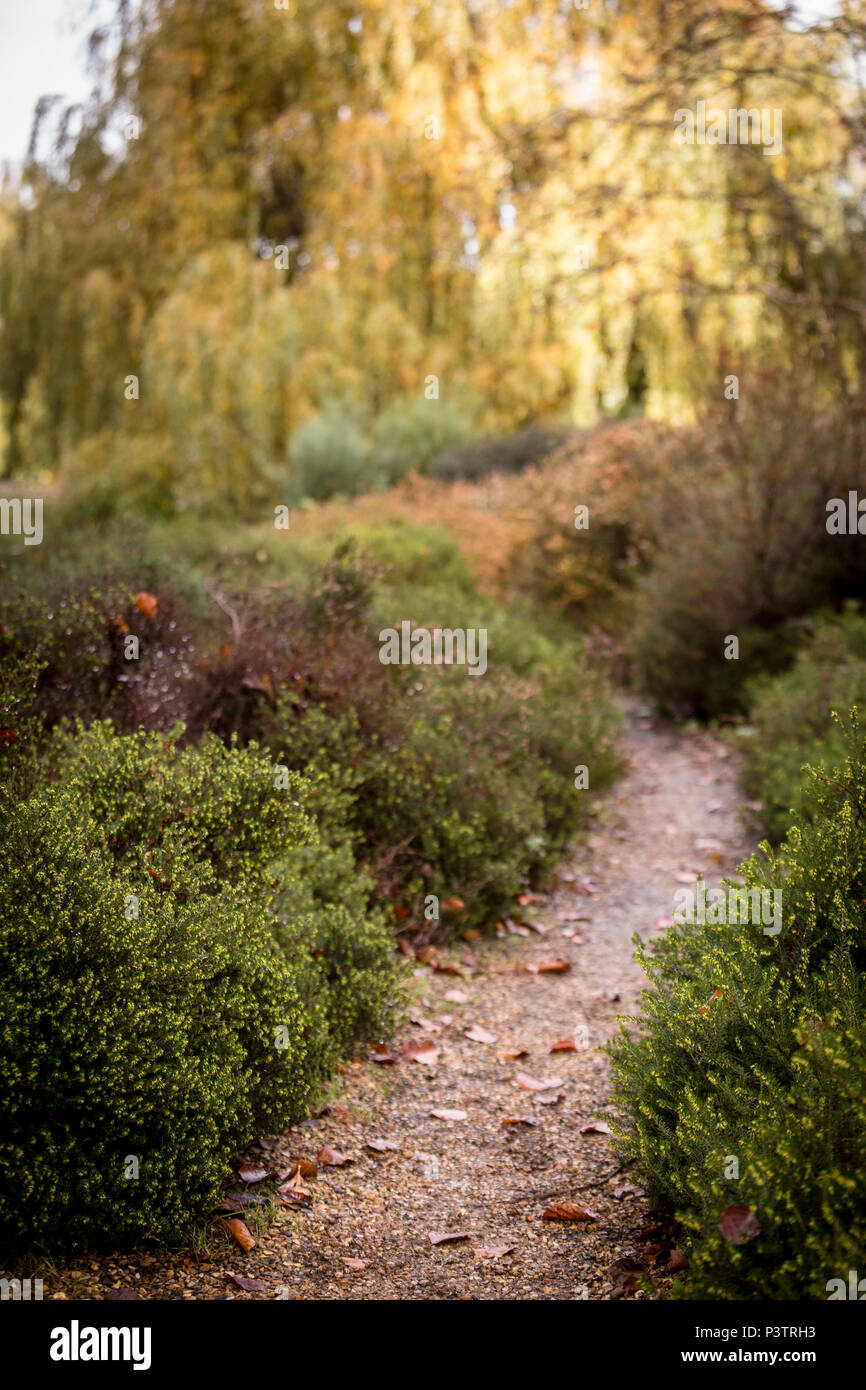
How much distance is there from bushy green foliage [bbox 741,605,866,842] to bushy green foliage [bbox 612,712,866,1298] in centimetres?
167

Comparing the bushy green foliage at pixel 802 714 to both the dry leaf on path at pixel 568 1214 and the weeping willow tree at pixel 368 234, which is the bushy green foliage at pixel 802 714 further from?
the weeping willow tree at pixel 368 234

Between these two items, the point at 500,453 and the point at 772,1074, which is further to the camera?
the point at 500,453

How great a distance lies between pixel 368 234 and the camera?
1288cm

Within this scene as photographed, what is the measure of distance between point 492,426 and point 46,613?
1008cm

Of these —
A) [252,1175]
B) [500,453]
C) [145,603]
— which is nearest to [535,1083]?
[252,1175]

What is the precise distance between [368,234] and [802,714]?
966cm

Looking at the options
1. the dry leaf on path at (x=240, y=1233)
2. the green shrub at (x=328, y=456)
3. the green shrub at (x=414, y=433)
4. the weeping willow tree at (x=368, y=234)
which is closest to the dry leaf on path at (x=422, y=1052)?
the dry leaf on path at (x=240, y=1233)

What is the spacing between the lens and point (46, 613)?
4.24 m

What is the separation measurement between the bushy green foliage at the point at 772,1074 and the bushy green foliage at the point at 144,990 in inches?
40.7

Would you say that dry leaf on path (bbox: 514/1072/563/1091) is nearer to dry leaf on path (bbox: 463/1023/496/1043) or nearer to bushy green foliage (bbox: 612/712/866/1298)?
dry leaf on path (bbox: 463/1023/496/1043)

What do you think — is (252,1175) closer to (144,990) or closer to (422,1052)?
(144,990)

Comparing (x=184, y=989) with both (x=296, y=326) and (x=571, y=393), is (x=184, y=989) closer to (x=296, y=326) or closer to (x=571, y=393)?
(x=296, y=326)

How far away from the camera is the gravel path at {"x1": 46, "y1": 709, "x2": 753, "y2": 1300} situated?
2.52 m

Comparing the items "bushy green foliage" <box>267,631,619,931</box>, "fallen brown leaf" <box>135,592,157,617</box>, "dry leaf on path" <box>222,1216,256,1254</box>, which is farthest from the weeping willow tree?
"dry leaf on path" <box>222,1216,256,1254</box>
